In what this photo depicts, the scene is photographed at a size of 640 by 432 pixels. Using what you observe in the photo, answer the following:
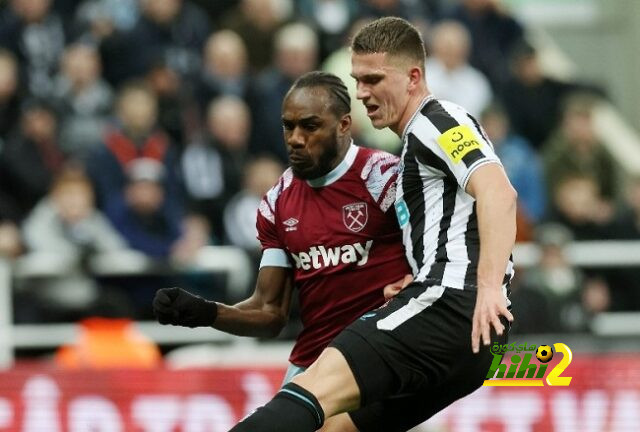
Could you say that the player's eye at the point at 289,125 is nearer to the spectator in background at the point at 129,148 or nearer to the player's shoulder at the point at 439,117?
the player's shoulder at the point at 439,117

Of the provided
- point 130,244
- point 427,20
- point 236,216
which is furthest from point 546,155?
point 130,244

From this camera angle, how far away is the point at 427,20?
1327 cm

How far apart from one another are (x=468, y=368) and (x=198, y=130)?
21.5 feet

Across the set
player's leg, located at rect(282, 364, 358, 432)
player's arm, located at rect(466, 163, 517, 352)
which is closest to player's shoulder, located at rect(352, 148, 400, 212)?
player's arm, located at rect(466, 163, 517, 352)

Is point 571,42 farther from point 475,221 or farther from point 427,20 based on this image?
point 475,221

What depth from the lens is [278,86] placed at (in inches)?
468

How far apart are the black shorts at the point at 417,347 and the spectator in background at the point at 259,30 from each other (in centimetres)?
710

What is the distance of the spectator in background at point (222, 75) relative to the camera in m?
11.9

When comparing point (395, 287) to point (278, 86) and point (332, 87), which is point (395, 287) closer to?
point (332, 87)

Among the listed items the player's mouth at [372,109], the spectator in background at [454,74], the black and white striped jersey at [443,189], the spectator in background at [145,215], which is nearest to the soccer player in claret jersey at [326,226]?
the player's mouth at [372,109]

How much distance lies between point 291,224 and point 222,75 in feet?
19.7

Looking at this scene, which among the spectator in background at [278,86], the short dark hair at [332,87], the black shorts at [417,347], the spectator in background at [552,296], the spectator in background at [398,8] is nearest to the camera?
the black shorts at [417,347]

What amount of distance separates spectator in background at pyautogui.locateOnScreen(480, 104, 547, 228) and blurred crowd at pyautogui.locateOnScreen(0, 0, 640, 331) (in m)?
0.02

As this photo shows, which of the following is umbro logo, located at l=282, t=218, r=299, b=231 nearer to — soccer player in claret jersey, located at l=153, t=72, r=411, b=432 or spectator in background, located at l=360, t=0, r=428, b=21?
soccer player in claret jersey, located at l=153, t=72, r=411, b=432
